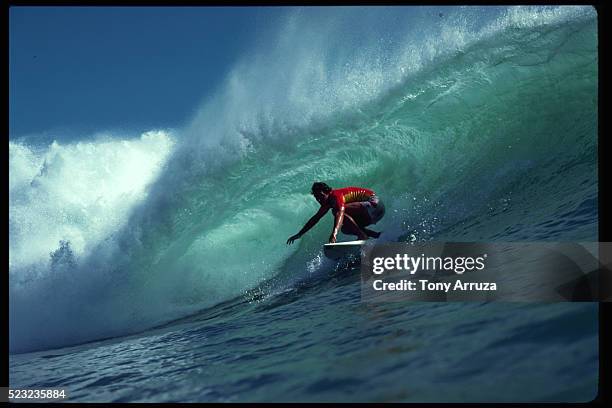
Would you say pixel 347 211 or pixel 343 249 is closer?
pixel 343 249

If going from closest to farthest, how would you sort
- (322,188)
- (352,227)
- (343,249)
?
(343,249), (352,227), (322,188)

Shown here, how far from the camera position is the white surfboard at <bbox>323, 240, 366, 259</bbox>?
192 inches

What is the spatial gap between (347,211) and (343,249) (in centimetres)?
57

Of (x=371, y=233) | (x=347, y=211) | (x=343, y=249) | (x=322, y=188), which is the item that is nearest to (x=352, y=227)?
(x=347, y=211)

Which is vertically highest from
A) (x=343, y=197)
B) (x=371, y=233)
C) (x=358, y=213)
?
(x=343, y=197)

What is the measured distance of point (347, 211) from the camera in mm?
5473

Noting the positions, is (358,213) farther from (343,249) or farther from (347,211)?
(343,249)

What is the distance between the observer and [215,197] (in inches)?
312

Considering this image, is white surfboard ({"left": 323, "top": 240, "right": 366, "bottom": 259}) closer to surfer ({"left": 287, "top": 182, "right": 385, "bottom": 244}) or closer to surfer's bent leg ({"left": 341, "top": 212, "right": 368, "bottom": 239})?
surfer ({"left": 287, "top": 182, "right": 385, "bottom": 244})
